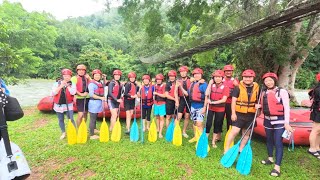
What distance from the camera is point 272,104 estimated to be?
11.0ft

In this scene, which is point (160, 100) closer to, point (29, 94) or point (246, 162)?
point (246, 162)

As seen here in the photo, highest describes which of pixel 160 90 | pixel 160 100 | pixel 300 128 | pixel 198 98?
pixel 160 90

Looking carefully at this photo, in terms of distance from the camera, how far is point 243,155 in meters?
3.33

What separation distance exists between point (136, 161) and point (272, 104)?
2.26 meters

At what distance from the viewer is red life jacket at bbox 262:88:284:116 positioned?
329cm

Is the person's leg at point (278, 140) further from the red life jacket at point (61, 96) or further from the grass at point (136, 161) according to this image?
the red life jacket at point (61, 96)

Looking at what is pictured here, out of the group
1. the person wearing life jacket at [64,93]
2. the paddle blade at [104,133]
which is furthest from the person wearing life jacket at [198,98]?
the person wearing life jacket at [64,93]

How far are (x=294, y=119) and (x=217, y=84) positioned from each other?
1.95m

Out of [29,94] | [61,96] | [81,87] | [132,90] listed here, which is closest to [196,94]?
[132,90]

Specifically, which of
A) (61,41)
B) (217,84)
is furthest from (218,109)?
(61,41)

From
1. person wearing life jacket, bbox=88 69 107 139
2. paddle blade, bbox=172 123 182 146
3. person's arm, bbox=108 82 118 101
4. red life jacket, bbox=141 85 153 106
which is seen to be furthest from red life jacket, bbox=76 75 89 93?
paddle blade, bbox=172 123 182 146

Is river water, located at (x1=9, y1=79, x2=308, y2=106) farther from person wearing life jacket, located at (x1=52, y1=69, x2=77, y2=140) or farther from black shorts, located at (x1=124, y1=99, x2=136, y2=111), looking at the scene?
black shorts, located at (x1=124, y1=99, x2=136, y2=111)

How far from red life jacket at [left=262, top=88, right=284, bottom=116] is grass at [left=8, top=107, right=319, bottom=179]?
2.94 ft

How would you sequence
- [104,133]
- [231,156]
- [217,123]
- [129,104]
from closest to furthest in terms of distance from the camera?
[231,156], [217,123], [104,133], [129,104]
